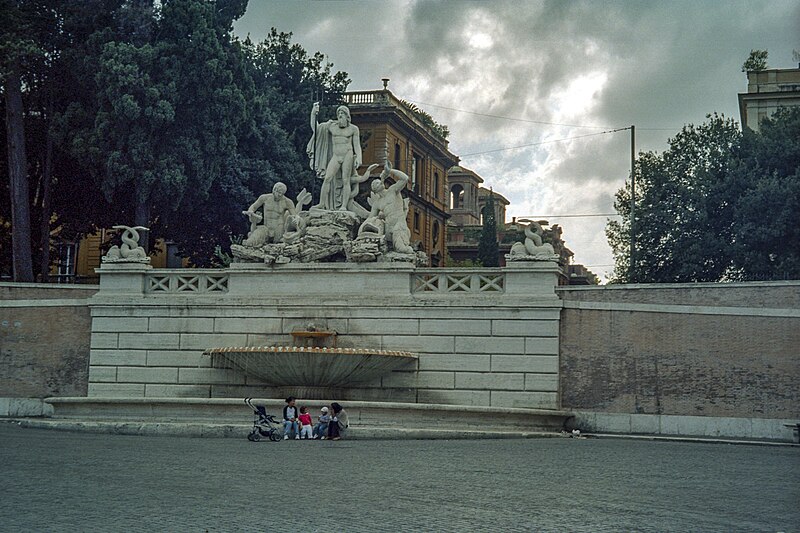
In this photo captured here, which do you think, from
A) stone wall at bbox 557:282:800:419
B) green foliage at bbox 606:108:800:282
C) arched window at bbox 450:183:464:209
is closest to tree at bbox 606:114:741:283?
green foliage at bbox 606:108:800:282

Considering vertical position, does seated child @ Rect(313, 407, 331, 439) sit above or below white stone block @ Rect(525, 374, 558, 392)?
below

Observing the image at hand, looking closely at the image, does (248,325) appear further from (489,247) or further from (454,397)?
(489,247)

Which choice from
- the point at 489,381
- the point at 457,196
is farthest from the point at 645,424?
the point at 457,196

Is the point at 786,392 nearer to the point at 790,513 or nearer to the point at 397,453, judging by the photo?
the point at 397,453

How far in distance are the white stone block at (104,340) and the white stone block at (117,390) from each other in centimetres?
99

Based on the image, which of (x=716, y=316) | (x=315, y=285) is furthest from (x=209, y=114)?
(x=716, y=316)

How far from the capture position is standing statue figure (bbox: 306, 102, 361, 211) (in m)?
30.1

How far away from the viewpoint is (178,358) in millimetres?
29047

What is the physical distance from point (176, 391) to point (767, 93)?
32500 mm

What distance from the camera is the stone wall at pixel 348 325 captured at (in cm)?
2766

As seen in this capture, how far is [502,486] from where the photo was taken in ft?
51.5

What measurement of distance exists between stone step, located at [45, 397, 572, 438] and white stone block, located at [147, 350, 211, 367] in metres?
2.10

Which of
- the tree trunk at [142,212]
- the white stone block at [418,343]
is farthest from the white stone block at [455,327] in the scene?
the tree trunk at [142,212]

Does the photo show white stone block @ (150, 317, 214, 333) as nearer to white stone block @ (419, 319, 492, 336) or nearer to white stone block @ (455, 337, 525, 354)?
white stone block @ (419, 319, 492, 336)
